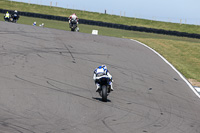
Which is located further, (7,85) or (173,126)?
(7,85)

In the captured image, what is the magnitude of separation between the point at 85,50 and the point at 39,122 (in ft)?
42.5

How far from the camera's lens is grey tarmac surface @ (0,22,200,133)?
30.2 feet

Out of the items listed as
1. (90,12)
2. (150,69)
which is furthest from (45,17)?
(150,69)

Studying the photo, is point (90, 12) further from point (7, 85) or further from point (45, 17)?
point (7, 85)

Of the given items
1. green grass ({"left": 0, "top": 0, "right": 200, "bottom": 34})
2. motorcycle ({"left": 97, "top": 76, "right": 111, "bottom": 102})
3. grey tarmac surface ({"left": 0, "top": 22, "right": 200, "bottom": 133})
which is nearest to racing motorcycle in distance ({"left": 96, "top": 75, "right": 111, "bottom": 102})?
motorcycle ({"left": 97, "top": 76, "right": 111, "bottom": 102})

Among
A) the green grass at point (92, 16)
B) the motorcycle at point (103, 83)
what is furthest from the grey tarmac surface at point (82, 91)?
the green grass at point (92, 16)

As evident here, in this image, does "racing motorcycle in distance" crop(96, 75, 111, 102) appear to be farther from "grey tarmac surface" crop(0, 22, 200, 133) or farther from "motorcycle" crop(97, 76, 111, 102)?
"grey tarmac surface" crop(0, 22, 200, 133)

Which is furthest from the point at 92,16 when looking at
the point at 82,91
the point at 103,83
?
the point at 103,83

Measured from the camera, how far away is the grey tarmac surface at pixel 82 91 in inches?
362

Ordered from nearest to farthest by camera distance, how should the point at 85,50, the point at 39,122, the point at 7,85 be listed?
the point at 39,122 → the point at 7,85 → the point at 85,50

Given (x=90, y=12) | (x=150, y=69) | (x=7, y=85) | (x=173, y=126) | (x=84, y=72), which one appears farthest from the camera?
(x=90, y=12)

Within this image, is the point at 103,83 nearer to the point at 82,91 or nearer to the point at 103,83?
the point at 103,83

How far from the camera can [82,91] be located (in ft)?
42.3

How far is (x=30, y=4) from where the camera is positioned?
67125 millimetres
